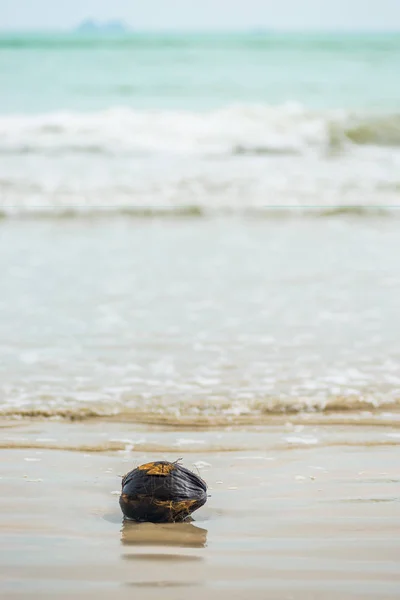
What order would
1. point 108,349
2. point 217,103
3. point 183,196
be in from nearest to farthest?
point 108,349, point 183,196, point 217,103

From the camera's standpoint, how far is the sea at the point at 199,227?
11.0 feet

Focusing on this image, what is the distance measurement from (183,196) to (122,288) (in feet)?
14.1

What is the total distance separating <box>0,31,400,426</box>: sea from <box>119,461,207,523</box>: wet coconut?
2.87 ft

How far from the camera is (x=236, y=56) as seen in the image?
1720 centimetres

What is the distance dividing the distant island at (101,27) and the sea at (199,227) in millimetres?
227

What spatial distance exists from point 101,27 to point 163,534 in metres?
17.3

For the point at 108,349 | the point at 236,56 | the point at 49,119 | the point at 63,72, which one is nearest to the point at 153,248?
the point at 108,349

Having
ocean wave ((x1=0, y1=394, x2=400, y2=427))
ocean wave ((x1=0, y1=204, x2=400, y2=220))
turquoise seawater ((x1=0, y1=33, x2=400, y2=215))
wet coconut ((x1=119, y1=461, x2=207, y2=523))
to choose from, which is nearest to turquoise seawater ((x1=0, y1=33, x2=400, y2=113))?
turquoise seawater ((x1=0, y1=33, x2=400, y2=215))

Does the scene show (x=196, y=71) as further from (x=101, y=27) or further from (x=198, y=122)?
(x=198, y=122)

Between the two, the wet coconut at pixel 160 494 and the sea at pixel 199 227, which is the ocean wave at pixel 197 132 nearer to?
the sea at pixel 199 227

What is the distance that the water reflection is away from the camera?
1915mm

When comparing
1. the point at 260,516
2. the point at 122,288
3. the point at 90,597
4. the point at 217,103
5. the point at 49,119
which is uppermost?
the point at 217,103

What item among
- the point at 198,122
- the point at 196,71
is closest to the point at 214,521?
the point at 198,122

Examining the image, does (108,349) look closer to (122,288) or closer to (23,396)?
(23,396)
